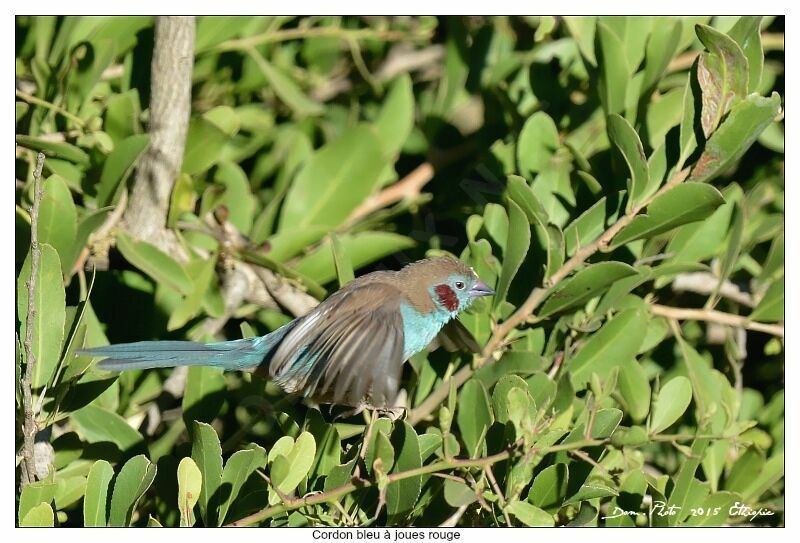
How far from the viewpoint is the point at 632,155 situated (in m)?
3.38

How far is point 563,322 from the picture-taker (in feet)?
12.4

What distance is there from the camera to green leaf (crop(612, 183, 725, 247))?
327 centimetres

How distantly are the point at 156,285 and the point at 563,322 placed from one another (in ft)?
5.81

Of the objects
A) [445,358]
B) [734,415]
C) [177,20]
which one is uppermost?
[177,20]

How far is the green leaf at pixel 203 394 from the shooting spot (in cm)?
364

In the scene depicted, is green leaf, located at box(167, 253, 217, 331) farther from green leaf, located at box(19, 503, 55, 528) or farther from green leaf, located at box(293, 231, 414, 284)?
green leaf, located at box(19, 503, 55, 528)

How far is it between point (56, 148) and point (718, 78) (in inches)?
102

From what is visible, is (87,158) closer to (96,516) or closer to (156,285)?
(156,285)

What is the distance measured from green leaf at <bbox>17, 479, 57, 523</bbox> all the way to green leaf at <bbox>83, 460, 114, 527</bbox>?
0.12 metres

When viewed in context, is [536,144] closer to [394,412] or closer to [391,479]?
[394,412]

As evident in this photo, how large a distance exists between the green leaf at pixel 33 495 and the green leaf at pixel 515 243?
1772 mm

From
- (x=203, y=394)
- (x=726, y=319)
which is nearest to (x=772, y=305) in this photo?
(x=726, y=319)

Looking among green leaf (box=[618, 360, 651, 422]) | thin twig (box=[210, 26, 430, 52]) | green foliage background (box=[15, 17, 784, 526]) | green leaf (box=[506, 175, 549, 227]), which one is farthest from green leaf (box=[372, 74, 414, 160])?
green leaf (box=[618, 360, 651, 422])

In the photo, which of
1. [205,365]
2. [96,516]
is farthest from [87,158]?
[96,516]
